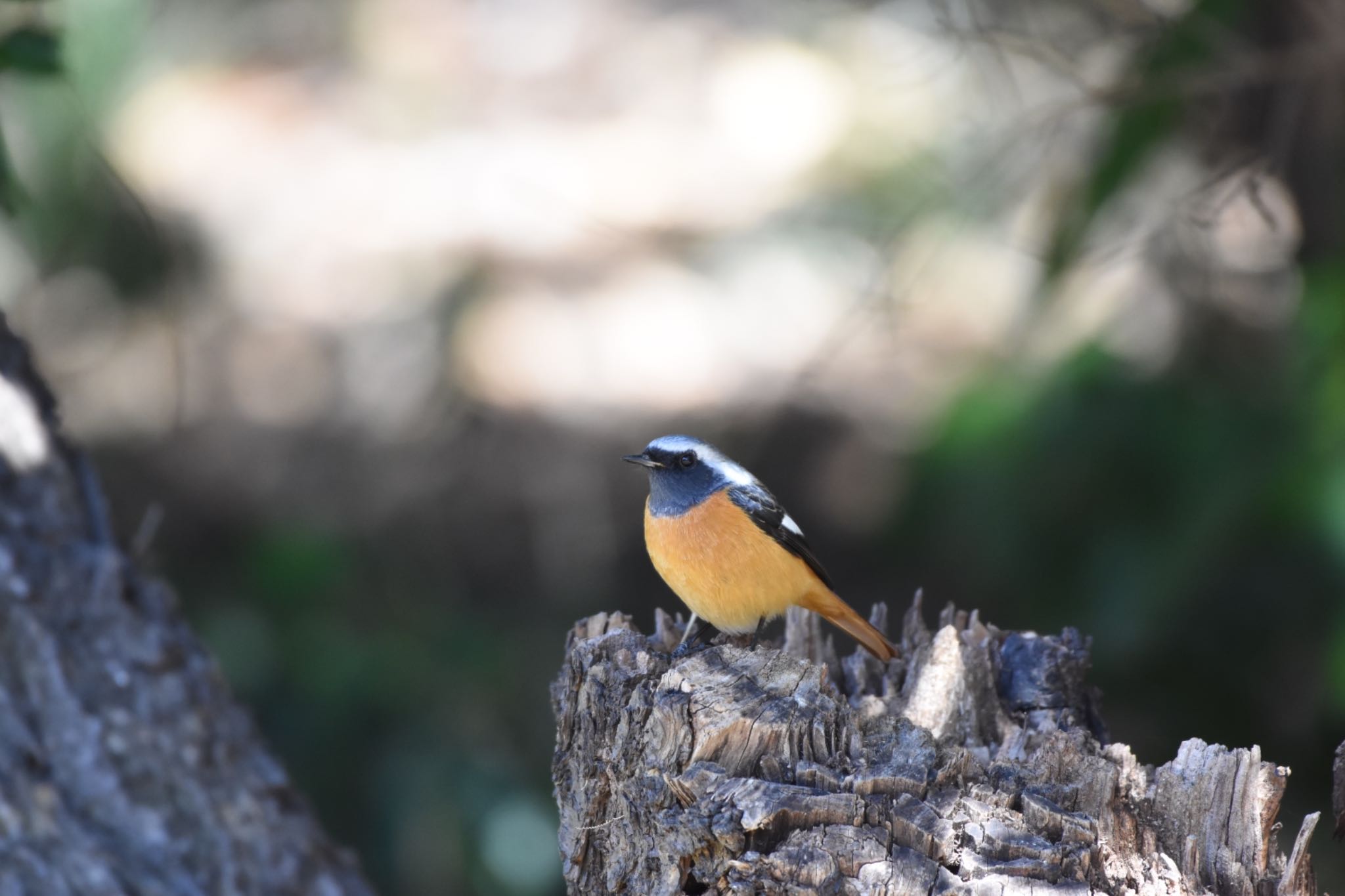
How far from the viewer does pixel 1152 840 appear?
2.29m

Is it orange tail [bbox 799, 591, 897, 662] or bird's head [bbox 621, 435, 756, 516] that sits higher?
bird's head [bbox 621, 435, 756, 516]

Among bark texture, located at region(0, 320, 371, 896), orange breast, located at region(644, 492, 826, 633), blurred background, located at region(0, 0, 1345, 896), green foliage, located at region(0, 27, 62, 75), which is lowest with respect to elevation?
bark texture, located at region(0, 320, 371, 896)

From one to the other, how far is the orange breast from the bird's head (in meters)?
0.04

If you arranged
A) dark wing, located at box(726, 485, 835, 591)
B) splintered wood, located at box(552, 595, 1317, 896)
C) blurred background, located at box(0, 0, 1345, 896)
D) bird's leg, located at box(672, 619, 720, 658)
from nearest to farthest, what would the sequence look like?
1. splintered wood, located at box(552, 595, 1317, 896)
2. bird's leg, located at box(672, 619, 720, 658)
3. dark wing, located at box(726, 485, 835, 591)
4. blurred background, located at box(0, 0, 1345, 896)

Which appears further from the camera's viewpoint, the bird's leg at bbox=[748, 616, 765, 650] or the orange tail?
the bird's leg at bbox=[748, 616, 765, 650]

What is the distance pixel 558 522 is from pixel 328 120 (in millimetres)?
4532

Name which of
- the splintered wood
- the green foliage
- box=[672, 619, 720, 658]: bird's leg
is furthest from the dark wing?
the green foliage

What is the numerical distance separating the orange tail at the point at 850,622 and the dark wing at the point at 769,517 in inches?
6.3

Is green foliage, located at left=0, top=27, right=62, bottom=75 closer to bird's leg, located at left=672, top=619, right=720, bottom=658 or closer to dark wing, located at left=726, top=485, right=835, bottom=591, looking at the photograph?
bird's leg, located at left=672, top=619, right=720, bottom=658

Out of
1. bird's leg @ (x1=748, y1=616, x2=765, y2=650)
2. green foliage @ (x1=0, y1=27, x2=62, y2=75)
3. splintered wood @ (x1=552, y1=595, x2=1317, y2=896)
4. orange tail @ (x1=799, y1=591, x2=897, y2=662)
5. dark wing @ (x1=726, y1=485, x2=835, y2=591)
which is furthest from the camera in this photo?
dark wing @ (x1=726, y1=485, x2=835, y2=591)

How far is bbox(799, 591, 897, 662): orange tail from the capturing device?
3.37 meters

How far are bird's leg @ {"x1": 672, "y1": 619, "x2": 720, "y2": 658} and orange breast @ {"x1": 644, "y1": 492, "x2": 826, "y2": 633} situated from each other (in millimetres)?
92

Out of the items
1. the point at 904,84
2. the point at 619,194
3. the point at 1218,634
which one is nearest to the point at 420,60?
the point at 619,194

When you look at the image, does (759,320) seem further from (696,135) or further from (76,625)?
(76,625)
